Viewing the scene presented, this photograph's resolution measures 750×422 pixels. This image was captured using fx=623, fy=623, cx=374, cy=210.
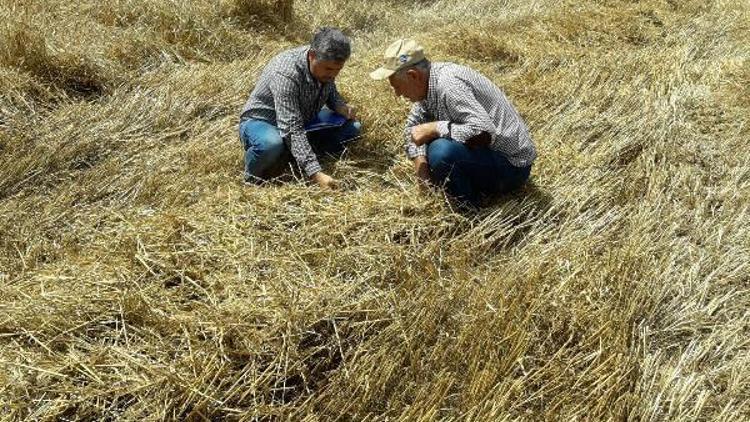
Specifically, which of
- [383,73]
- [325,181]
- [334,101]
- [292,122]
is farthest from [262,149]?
[383,73]

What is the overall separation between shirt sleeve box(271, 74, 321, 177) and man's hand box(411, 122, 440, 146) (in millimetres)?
562

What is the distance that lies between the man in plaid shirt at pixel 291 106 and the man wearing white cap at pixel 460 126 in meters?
0.36

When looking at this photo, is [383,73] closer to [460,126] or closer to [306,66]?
[460,126]

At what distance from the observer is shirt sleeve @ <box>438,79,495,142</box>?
2844mm

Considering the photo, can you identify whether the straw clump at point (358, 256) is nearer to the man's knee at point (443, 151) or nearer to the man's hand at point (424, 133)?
the man's knee at point (443, 151)

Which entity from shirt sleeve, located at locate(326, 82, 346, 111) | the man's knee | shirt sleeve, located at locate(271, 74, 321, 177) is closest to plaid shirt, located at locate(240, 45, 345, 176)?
shirt sleeve, located at locate(271, 74, 321, 177)

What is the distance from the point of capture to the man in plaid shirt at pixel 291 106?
10.4ft

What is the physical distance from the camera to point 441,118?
303cm

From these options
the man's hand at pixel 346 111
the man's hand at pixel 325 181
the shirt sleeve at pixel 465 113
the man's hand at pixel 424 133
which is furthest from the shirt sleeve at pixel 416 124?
the man's hand at pixel 346 111

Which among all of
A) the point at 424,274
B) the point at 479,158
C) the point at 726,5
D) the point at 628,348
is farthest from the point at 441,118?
the point at 726,5

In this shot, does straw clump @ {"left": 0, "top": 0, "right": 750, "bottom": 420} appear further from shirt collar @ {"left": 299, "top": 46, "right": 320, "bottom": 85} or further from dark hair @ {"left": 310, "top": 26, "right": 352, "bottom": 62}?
dark hair @ {"left": 310, "top": 26, "right": 352, "bottom": 62}

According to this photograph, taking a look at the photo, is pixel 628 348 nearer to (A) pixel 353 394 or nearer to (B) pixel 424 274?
(B) pixel 424 274

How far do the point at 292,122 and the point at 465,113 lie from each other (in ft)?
3.09

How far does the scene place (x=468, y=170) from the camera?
3023 mm
